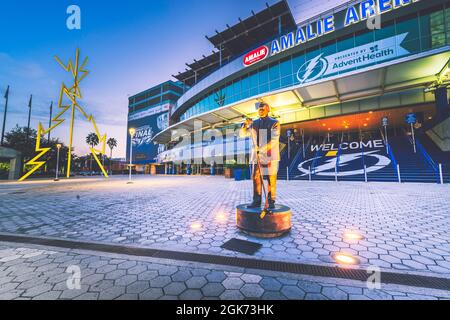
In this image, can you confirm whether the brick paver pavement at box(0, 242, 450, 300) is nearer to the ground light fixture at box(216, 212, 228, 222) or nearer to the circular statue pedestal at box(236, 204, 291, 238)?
the circular statue pedestal at box(236, 204, 291, 238)

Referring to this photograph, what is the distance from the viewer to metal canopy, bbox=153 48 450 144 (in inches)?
510

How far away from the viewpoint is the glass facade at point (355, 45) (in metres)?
13.3

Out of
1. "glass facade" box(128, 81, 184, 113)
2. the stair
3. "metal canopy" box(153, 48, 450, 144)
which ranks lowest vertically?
the stair

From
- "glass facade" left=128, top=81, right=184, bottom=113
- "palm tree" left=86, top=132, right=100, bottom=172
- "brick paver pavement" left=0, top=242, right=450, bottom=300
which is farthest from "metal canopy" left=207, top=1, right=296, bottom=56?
"palm tree" left=86, top=132, right=100, bottom=172

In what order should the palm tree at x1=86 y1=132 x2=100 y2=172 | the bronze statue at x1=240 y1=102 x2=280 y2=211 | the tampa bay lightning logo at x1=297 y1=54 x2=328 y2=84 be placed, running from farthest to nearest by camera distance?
the palm tree at x1=86 y1=132 x2=100 y2=172 → the tampa bay lightning logo at x1=297 y1=54 x2=328 y2=84 → the bronze statue at x1=240 y1=102 x2=280 y2=211

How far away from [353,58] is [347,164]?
9.16 metres

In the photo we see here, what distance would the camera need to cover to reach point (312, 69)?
1645 cm

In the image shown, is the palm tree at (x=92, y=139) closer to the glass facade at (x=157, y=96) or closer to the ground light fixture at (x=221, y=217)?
the glass facade at (x=157, y=96)

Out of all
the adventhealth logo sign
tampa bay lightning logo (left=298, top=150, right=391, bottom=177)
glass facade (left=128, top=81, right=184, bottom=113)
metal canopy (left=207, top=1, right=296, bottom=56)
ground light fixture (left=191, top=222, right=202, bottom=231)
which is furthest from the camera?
glass facade (left=128, top=81, right=184, bottom=113)

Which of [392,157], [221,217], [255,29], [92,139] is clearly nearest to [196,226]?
[221,217]

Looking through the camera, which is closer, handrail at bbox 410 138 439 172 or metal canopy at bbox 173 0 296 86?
handrail at bbox 410 138 439 172

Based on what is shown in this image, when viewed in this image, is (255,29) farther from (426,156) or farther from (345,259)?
(345,259)

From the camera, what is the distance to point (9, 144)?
2541 cm

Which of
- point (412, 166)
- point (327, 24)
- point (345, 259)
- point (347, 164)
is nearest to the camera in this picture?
point (345, 259)
